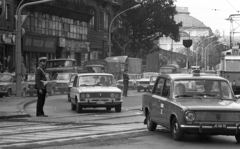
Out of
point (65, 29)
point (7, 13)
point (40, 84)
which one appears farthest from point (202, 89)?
point (65, 29)

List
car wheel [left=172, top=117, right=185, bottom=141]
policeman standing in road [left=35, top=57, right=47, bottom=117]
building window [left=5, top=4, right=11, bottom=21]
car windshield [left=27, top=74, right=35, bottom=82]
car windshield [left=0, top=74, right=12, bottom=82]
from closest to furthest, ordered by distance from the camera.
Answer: car wheel [left=172, top=117, right=185, bottom=141]
policeman standing in road [left=35, top=57, right=47, bottom=117]
car windshield [left=0, top=74, right=12, bottom=82]
car windshield [left=27, top=74, right=35, bottom=82]
building window [left=5, top=4, right=11, bottom=21]

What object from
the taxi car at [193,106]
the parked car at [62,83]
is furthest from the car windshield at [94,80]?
the parked car at [62,83]

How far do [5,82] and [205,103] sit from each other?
2500 centimetres

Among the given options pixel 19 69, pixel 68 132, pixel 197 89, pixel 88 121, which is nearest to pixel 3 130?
pixel 68 132

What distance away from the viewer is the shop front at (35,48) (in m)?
52.2

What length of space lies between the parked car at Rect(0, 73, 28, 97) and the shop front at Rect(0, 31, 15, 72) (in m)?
10.1

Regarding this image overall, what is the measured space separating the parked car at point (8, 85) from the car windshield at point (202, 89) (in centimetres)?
2286

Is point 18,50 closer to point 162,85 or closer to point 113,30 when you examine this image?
point 162,85

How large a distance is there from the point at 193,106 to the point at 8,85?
2483 cm

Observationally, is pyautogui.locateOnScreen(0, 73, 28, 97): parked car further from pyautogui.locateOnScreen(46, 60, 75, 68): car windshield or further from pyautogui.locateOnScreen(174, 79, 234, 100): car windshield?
pyautogui.locateOnScreen(174, 79, 234, 100): car windshield

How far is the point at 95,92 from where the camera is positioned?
837 inches

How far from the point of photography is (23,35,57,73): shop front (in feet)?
171

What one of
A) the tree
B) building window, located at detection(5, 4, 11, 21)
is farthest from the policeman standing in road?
the tree

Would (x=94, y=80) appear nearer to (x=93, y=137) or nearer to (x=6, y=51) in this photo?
(x=93, y=137)
